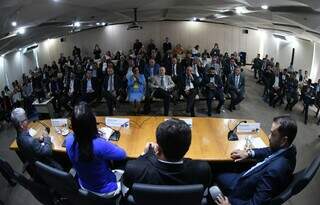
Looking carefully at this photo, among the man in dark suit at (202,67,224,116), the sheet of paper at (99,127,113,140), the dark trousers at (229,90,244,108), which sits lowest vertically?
the dark trousers at (229,90,244,108)

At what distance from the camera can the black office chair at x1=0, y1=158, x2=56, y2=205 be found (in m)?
2.61

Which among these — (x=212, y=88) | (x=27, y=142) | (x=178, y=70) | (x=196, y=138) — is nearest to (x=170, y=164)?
(x=27, y=142)

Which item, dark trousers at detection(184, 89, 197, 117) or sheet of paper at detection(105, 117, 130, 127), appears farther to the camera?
dark trousers at detection(184, 89, 197, 117)

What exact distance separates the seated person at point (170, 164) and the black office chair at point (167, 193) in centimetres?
7

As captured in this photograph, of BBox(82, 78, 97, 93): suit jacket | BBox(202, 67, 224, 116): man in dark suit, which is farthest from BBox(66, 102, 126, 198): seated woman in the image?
BBox(82, 78, 97, 93): suit jacket

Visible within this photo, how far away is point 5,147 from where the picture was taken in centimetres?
562

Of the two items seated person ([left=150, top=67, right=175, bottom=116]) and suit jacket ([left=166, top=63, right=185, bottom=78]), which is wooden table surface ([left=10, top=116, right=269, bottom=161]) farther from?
suit jacket ([left=166, top=63, right=185, bottom=78])

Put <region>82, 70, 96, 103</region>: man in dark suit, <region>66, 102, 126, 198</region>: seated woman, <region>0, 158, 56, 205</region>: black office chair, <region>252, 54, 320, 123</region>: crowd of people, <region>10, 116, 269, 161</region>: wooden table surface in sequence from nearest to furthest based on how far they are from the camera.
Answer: <region>66, 102, 126, 198</region>: seated woman, <region>0, 158, 56, 205</region>: black office chair, <region>10, 116, 269, 161</region>: wooden table surface, <region>82, 70, 96, 103</region>: man in dark suit, <region>252, 54, 320, 123</region>: crowd of people

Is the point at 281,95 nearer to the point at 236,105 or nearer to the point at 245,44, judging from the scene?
the point at 236,105

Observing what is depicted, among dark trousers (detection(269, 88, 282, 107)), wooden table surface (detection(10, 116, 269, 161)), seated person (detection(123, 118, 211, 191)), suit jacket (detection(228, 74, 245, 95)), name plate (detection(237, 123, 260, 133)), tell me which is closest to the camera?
seated person (detection(123, 118, 211, 191))

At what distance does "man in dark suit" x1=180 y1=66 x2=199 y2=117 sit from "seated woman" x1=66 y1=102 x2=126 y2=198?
15.2 ft

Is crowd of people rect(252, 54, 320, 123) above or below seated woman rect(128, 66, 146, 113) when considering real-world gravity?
below

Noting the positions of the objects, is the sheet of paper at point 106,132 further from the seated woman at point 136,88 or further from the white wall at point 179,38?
the white wall at point 179,38

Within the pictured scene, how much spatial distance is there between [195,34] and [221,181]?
1439 cm
